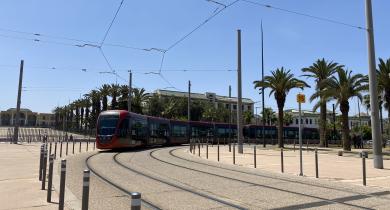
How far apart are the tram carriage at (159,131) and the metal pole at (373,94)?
56.8ft

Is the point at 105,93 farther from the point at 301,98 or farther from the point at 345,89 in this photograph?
the point at 301,98

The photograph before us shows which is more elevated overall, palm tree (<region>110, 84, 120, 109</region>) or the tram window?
palm tree (<region>110, 84, 120, 109</region>)

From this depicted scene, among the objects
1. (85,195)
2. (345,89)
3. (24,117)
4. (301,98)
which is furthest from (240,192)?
(24,117)

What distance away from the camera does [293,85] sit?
4422cm

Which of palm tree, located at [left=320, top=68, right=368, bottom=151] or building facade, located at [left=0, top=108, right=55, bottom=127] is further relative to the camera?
building facade, located at [left=0, top=108, right=55, bottom=127]

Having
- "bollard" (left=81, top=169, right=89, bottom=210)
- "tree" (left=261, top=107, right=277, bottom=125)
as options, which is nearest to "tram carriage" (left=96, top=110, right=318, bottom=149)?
"bollard" (left=81, top=169, right=89, bottom=210)

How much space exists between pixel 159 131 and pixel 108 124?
1095 centimetres

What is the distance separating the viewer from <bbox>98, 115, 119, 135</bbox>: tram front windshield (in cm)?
2927

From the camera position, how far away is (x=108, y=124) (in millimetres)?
29391

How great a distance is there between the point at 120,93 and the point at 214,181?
6490cm

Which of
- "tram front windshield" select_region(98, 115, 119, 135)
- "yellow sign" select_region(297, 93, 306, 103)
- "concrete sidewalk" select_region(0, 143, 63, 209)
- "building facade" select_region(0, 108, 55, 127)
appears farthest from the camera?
"building facade" select_region(0, 108, 55, 127)

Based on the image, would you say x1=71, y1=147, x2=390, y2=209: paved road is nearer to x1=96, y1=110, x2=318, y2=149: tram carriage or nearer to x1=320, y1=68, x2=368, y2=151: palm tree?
x1=96, y1=110, x2=318, y2=149: tram carriage

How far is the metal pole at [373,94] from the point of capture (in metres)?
18.4

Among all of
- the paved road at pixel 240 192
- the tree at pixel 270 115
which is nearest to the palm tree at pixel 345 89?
the paved road at pixel 240 192
